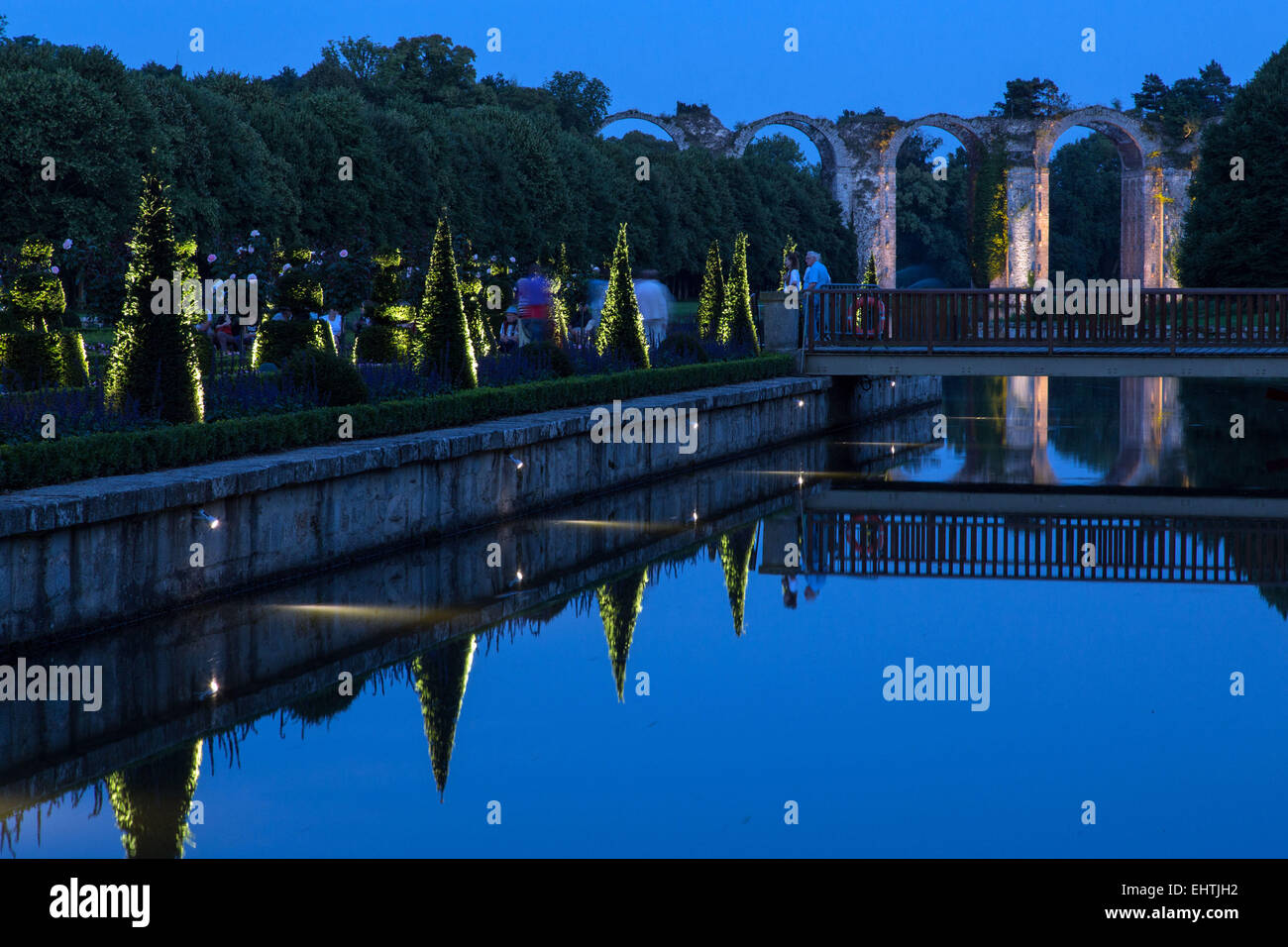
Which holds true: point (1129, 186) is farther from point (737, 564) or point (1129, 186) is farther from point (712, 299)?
point (737, 564)

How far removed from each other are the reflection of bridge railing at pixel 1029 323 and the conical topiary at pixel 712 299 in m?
3.48

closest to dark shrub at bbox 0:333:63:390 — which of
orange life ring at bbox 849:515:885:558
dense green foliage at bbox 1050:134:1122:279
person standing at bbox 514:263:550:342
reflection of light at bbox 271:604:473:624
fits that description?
reflection of light at bbox 271:604:473:624

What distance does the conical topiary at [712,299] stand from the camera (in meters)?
22.3

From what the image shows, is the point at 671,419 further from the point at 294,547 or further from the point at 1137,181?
the point at 1137,181

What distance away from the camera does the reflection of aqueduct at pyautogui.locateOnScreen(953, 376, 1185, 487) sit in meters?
14.7

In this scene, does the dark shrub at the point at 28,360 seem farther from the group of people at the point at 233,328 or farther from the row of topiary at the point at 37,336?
the group of people at the point at 233,328

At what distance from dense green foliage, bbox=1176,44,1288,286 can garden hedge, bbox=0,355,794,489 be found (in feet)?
58.4

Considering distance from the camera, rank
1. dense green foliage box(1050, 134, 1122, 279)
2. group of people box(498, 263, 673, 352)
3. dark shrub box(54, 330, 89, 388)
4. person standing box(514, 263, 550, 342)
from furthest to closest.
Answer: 1. dense green foliage box(1050, 134, 1122, 279)
2. person standing box(514, 263, 550, 342)
3. group of people box(498, 263, 673, 352)
4. dark shrub box(54, 330, 89, 388)

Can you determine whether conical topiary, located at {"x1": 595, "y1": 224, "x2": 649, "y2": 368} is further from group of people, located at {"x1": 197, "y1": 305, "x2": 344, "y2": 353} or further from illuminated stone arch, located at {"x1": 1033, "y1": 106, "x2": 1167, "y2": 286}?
illuminated stone arch, located at {"x1": 1033, "y1": 106, "x2": 1167, "y2": 286}

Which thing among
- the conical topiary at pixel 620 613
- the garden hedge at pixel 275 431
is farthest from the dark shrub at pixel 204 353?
the conical topiary at pixel 620 613

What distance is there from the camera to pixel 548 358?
15.1 m

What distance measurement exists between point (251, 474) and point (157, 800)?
3368 mm

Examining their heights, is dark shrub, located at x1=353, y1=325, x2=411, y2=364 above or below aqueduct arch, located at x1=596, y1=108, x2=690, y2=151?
below

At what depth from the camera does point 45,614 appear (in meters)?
7.01
